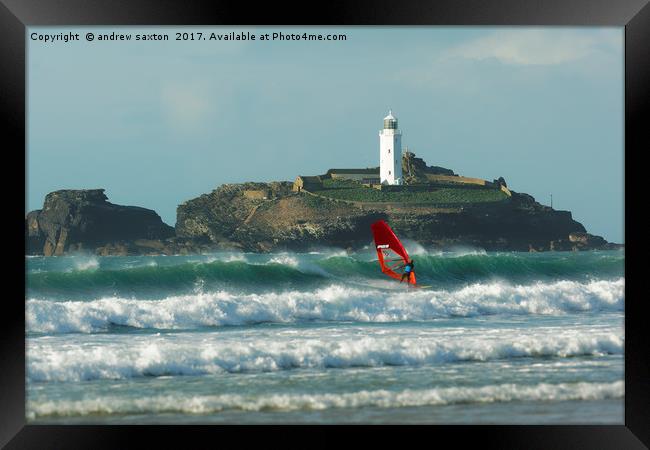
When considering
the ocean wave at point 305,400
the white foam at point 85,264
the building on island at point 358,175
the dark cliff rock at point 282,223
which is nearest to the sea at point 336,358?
the ocean wave at point 305,400

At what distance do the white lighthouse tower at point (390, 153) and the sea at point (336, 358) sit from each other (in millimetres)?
3753

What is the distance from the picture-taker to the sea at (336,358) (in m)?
6.23

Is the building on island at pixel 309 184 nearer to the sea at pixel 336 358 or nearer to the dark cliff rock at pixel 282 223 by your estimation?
the dark cliff rock at pixel 282 223

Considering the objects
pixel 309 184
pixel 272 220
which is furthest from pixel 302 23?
pixel 272 220

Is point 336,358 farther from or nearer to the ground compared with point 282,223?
nearer to the ground

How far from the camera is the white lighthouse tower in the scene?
15.0 meters

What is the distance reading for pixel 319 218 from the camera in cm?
2897

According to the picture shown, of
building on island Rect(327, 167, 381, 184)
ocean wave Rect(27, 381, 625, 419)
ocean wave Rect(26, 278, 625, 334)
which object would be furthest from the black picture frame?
building on island Rect(327, 167, 381, 184)

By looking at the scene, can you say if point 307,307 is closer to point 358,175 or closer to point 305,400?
point 305,400

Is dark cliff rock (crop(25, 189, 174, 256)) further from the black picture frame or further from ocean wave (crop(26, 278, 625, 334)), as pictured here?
the black picture frame

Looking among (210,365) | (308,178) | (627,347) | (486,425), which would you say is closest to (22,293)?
(210,365)

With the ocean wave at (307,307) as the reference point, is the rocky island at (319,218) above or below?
above

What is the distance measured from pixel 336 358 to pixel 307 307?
2.29 metres

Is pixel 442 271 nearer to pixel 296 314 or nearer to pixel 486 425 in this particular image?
pixel 296 314
